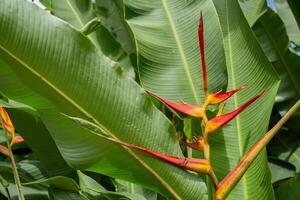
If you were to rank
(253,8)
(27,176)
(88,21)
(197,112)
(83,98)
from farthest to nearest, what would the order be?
(88,21) < (253,8) < (27,176) < (83,98) < (197,112)

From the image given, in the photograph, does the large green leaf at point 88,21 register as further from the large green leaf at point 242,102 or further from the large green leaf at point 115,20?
the large green leaf at point 242,102

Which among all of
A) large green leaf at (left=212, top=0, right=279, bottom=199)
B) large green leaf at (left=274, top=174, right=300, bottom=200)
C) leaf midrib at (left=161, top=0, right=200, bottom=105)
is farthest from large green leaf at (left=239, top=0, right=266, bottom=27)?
large green leaf at (left=274, top=174, right=300, bottom=200)

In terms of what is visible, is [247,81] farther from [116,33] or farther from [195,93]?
[116,33]

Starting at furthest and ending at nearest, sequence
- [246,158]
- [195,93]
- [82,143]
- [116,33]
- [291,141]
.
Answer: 1. [116,33]
2. [291,141]
3. [195,93]
4. [82,143]
5. [246,158]

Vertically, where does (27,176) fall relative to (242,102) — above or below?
below

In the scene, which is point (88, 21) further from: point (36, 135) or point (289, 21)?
point (289, 21)

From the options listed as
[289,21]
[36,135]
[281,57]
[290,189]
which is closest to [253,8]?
[281,57]

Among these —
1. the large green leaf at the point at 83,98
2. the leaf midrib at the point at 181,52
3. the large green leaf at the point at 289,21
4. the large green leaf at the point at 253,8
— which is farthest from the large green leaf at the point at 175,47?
the large green leaf at the point at 289,21

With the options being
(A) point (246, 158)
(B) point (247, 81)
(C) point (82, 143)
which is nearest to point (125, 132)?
(C) point (82, 143)
